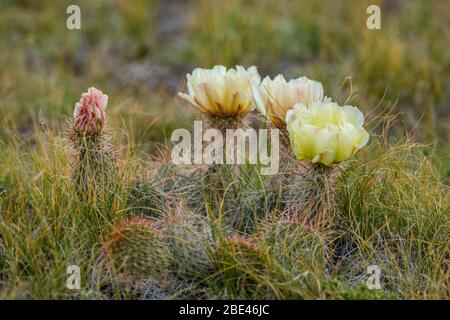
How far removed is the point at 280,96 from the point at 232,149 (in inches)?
13.7

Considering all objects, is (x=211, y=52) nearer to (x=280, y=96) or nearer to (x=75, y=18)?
(x=75, y=18)

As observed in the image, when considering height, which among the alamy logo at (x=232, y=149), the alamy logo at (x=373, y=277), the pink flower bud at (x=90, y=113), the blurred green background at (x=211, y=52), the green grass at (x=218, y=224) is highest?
the blurred green background at (x=211, y=52)

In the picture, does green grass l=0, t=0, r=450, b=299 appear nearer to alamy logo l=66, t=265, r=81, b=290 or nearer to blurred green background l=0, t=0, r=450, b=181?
alamy logo l=66, t=265, r=81, b=290

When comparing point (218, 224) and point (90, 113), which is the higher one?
point (90, 113)

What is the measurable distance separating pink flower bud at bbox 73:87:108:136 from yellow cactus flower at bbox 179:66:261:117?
1.16ft

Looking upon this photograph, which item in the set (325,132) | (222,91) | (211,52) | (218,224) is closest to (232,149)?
(222,91)

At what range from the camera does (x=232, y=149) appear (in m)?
3.30

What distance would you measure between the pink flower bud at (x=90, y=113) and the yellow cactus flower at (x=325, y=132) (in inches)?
29.0

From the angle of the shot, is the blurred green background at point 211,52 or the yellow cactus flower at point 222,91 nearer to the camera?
the yellow cactus flower at point 222,91

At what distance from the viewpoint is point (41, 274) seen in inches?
108

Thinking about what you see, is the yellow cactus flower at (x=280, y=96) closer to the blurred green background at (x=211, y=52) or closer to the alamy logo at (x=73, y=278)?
the alamy logo at (x=73, y=278)

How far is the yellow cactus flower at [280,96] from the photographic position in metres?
3.10

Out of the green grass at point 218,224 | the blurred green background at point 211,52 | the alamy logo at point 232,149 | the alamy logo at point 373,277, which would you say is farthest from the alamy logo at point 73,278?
the blurred green background at point 211,52

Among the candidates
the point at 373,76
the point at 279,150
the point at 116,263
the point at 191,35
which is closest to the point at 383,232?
the point at 279,150
